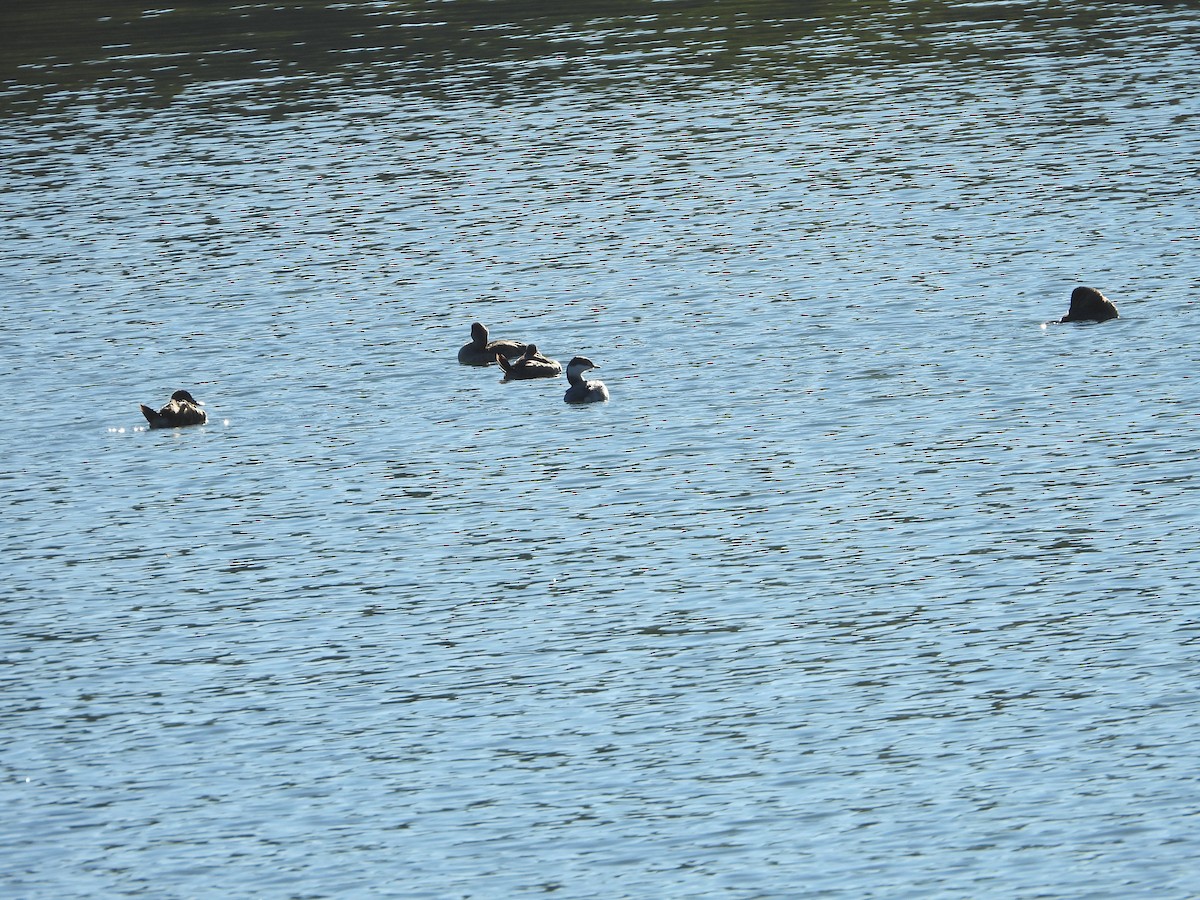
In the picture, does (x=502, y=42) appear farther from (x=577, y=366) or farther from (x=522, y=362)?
(x=577, y=366)

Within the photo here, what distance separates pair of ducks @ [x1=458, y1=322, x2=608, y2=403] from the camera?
35.3 meters

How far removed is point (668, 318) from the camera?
40531 millimetres

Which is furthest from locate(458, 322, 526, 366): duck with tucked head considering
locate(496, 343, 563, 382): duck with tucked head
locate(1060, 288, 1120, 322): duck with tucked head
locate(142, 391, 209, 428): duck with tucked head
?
locate(1060, 288, 1120, 322): duck with tucked head

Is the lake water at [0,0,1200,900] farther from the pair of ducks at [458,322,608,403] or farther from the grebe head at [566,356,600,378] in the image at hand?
the grebe head at [566,356,600,378]

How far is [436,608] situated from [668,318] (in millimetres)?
15009

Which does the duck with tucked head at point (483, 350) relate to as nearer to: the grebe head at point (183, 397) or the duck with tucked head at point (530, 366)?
the duck with tucked head at point (530, 366)

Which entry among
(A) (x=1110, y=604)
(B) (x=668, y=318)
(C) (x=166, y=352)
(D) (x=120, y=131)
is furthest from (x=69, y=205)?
(A) (x=1110, y=604)

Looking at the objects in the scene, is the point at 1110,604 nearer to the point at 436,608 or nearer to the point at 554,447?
the point at 436,608

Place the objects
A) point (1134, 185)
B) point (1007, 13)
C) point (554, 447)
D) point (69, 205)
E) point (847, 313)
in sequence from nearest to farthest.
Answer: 1. point (554, 447)
2. point (847, 313)
3. point (1134, 185)
4. point (69, 205)
5. point (1007, 13)

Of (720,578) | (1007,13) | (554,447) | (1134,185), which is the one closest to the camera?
(720,578)

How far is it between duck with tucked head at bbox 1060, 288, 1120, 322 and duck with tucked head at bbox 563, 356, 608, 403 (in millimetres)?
8391

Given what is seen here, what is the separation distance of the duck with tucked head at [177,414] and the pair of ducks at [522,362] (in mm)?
5003

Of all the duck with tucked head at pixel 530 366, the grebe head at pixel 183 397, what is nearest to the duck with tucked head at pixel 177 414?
the grebe head at pixel 183 397

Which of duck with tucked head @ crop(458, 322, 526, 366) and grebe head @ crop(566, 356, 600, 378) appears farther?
duck with tucked head @ crop(458, 322, 526, 366)
